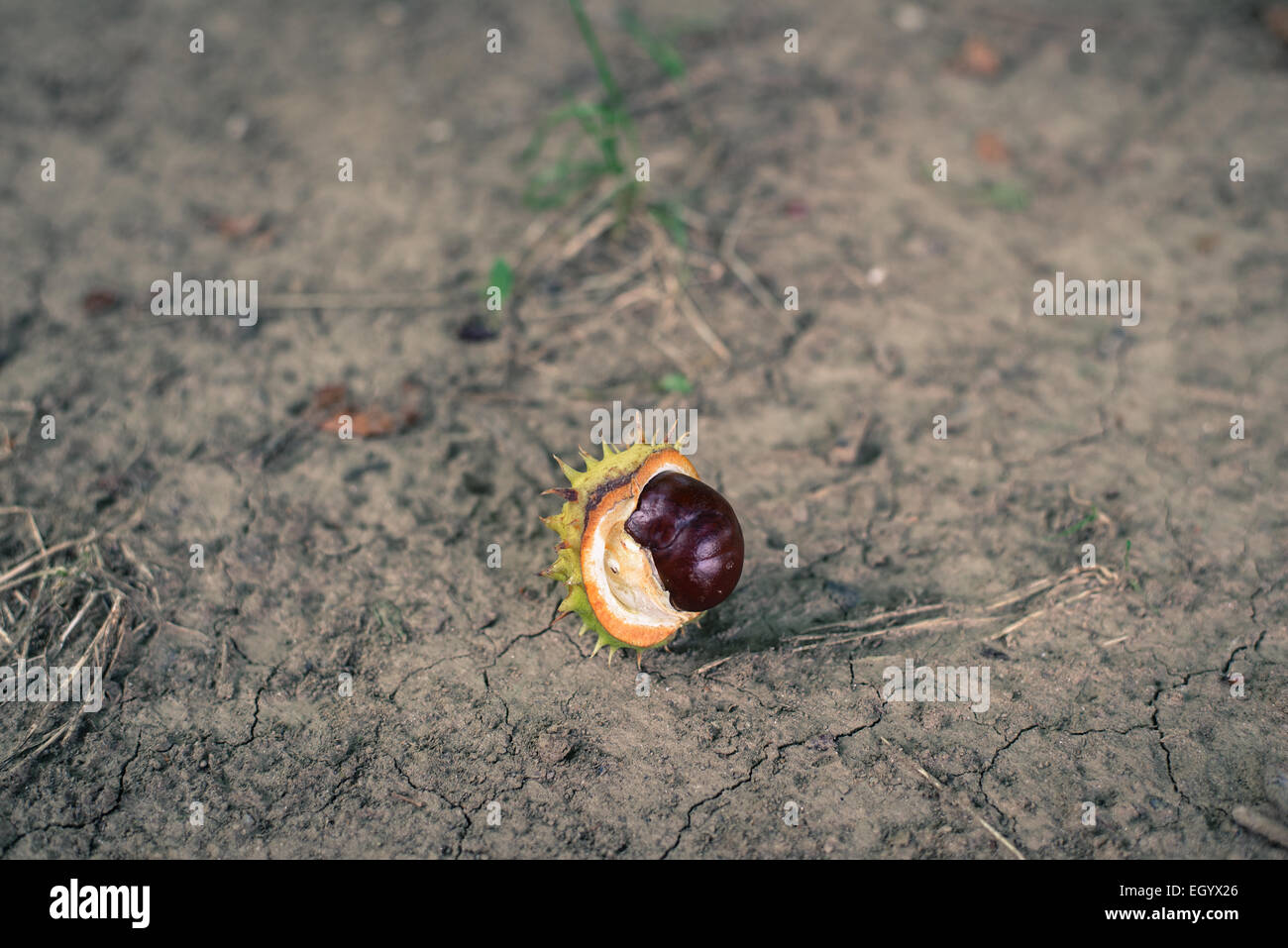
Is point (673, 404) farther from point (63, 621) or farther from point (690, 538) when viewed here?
point (63, 621)

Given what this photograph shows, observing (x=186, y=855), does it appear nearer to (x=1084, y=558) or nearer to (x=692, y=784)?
(x=692, y=784)

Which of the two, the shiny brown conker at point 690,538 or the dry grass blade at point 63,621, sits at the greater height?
the shiny brown conker at point 690,538

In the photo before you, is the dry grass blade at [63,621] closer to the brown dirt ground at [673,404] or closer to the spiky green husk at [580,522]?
the brown dirt ground at [673,404]

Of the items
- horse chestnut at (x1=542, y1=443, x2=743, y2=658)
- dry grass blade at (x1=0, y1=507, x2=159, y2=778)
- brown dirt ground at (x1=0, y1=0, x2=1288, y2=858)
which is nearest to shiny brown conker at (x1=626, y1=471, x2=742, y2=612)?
horse chestnut at (x1=542, y1=443, x2=743, y2=658)

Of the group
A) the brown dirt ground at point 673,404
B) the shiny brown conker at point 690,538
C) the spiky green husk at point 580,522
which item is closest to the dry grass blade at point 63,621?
the brown dirt ground at point 673,404

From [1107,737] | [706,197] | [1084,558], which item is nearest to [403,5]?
[706,197]

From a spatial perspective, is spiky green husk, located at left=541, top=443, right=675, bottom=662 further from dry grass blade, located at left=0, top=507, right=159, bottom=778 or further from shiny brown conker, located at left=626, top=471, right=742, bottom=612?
dry grass blade, located at left=0, top=507, right=159, bottom=778

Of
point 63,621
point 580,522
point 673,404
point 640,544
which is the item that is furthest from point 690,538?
point 63,621
